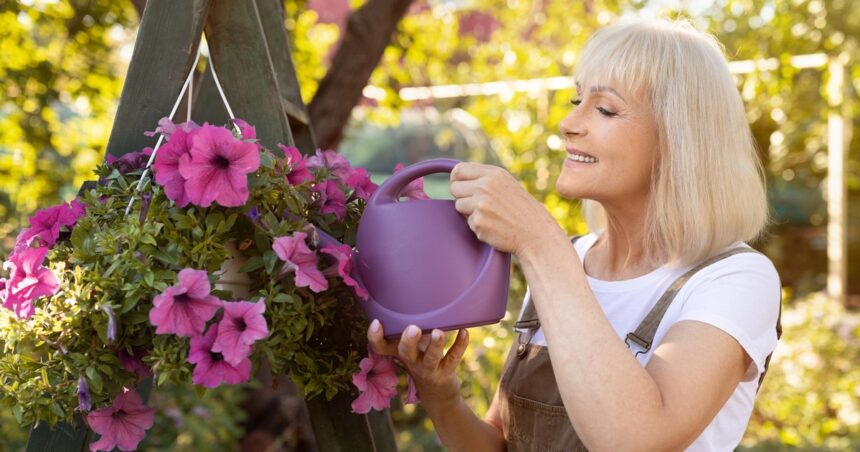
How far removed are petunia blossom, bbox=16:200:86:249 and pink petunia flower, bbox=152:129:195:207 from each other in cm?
14

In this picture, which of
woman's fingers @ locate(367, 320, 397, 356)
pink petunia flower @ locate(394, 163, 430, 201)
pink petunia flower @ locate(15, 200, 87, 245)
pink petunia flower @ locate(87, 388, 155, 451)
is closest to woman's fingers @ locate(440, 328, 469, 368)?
woman's fingers @ locate(367, 320, 397, 356)

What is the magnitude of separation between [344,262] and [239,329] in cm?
16

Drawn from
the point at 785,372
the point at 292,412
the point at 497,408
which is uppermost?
the point at 497,408

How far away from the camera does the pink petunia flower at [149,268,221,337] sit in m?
1.04

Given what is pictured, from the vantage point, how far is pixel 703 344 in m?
1.25

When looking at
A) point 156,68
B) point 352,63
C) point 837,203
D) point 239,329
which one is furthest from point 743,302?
point 837,203

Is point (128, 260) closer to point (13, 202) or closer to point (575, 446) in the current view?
point (575, 446)

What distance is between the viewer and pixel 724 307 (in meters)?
1.28

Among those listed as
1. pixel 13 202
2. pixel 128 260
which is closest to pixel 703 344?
pixel 128 260

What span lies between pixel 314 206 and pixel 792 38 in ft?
15.1

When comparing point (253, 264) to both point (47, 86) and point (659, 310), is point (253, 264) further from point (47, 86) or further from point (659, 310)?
point (47, 86)

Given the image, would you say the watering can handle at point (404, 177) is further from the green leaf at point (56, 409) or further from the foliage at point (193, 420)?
the foliage at point (193, 420)

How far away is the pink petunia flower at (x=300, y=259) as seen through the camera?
111 centimetres

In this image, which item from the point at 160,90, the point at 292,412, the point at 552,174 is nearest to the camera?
the point at 160,90
